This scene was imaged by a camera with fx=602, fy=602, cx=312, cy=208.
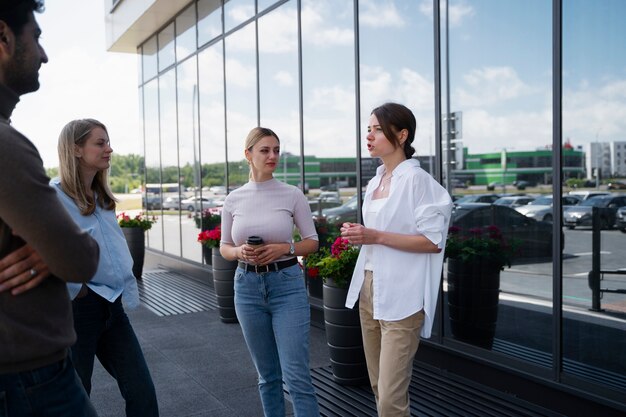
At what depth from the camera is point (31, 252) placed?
4.94 feet

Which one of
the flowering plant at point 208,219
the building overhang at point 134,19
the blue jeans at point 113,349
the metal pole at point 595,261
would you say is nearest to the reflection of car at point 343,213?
the metal pole at point 595,261

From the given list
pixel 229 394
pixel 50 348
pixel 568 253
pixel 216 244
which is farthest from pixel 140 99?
pixel 50 348

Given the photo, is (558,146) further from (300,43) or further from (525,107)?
(300,43)

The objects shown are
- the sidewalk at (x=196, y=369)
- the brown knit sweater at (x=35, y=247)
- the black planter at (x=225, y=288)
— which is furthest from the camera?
the black planter at (x=225, y=288)

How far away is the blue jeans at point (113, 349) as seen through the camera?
111 inches

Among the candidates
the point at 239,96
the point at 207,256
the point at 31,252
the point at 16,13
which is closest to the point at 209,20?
the point at 239,96

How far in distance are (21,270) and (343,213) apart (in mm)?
5343

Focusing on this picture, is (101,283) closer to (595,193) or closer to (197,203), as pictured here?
(595,193)

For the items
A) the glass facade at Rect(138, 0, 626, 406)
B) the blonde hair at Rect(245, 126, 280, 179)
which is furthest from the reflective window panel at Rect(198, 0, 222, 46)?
the blonde hair at Rect(245, 126, 280, 179)

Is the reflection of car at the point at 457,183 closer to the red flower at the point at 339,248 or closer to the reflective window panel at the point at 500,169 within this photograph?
the reflective window panel at the point at 500,169

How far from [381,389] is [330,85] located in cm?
458

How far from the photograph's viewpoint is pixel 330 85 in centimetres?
696

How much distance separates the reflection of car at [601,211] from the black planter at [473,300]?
0.77m

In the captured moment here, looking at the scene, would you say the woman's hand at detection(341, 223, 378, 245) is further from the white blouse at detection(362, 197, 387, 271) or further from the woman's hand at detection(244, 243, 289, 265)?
the woman's hand at detection(244, 243, 289, 265)
